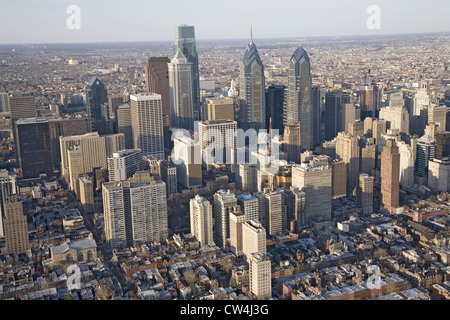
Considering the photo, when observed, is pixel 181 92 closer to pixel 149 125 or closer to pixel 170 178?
pixel 149 125

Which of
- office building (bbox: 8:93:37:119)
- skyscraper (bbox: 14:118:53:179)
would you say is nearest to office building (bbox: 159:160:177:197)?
skyscraper (bbox: 14:118:53:179)

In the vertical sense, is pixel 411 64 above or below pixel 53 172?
above

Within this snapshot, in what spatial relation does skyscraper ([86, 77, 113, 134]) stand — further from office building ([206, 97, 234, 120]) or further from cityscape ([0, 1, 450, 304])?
office building ([206, 97, 234, 120])

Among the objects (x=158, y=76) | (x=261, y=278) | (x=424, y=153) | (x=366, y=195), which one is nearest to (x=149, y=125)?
(x=158, y=76)

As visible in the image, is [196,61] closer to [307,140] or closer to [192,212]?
[307,140]

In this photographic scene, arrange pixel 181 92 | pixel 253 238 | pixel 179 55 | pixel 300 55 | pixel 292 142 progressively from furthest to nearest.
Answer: pixel 179 55 → pixel 181 92 → pixel 300 55 → pixel 292 142 → pixel 253 238

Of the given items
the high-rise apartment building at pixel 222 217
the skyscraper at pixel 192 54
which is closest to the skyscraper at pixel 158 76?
the skyscraper at pixel 192 54

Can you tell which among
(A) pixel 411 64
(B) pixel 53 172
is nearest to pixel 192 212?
(B) pixel 53 172
